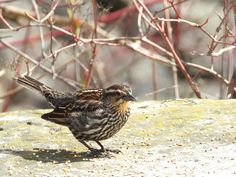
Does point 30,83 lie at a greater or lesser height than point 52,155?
greater

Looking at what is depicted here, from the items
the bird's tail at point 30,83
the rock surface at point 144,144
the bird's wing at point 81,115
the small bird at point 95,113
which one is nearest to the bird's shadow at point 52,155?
the rock surface at point 144,144

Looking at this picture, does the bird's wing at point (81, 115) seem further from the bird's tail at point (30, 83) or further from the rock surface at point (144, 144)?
the bird's tail at point (30, 83)

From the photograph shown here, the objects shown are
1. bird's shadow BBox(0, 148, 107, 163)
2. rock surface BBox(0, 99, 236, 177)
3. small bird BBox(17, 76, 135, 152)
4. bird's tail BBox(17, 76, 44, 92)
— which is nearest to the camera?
rock surface BBox(0, 99, 236, 177)

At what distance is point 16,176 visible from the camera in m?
6.71

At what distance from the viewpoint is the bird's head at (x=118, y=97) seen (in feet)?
24.7

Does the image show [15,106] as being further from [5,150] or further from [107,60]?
[5,150]

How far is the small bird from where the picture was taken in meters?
7.41

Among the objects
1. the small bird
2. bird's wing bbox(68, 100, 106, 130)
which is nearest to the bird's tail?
the small bird

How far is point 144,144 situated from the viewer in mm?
7543

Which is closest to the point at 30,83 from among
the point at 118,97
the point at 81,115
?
the point at 81,115

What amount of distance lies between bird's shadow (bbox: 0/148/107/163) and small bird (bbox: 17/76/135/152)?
13 centimetres

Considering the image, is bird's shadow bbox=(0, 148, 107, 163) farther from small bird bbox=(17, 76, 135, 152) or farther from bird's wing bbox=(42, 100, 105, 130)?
bird's wing bbox=(42, 100, 105, 130)

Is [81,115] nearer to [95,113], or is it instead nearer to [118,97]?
[95,113]

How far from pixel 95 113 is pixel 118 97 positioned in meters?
0.26
